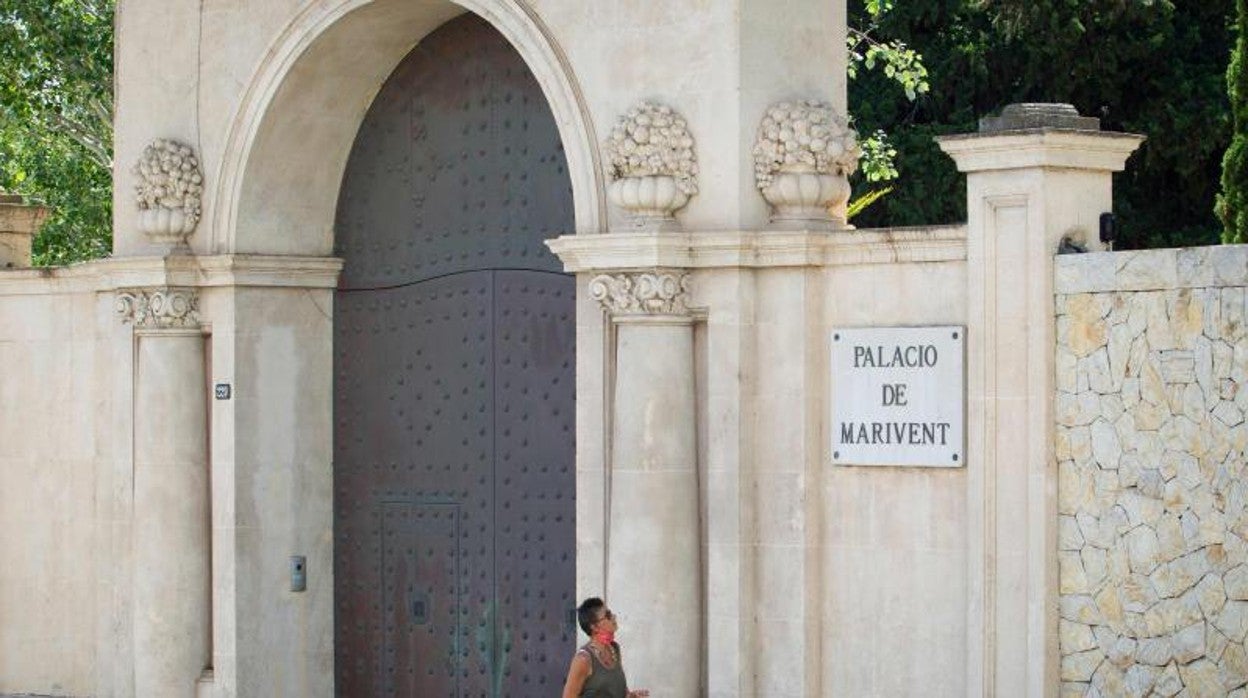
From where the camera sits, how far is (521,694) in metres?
16.1

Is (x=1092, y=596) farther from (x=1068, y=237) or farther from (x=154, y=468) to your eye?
(x=154, y=468)

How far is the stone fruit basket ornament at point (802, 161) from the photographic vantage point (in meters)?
14.1

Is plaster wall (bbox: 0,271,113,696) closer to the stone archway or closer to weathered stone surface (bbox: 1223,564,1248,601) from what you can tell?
the stone archway

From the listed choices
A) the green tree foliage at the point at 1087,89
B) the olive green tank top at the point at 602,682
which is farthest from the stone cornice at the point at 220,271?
the green tree foliage at the point at 1087,89

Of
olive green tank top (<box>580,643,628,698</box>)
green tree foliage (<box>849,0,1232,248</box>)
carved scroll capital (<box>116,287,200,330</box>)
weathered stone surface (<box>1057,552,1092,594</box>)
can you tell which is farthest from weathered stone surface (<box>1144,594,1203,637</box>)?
green tree foliage (<box>849,0,1232,248</box>)

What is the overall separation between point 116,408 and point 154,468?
610 mm

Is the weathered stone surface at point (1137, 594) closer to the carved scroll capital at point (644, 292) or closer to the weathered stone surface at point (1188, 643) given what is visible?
the weathered stone surface at point (1188, 643)

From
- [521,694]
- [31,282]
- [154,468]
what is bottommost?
[521,694]

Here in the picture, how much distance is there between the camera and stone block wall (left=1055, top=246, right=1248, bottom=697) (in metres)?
12.4

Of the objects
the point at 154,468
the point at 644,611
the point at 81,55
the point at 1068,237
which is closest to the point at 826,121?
the point at 1068,237

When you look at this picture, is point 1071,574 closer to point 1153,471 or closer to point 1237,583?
point 1153,471

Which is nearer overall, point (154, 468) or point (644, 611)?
point (644, 611)

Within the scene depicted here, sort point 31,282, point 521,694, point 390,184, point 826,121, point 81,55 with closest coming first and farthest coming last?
point 826,121 → point 521,694 → point 390,184 → point 31,282 → point 81,55

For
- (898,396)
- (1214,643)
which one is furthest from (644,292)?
(1214,643)
